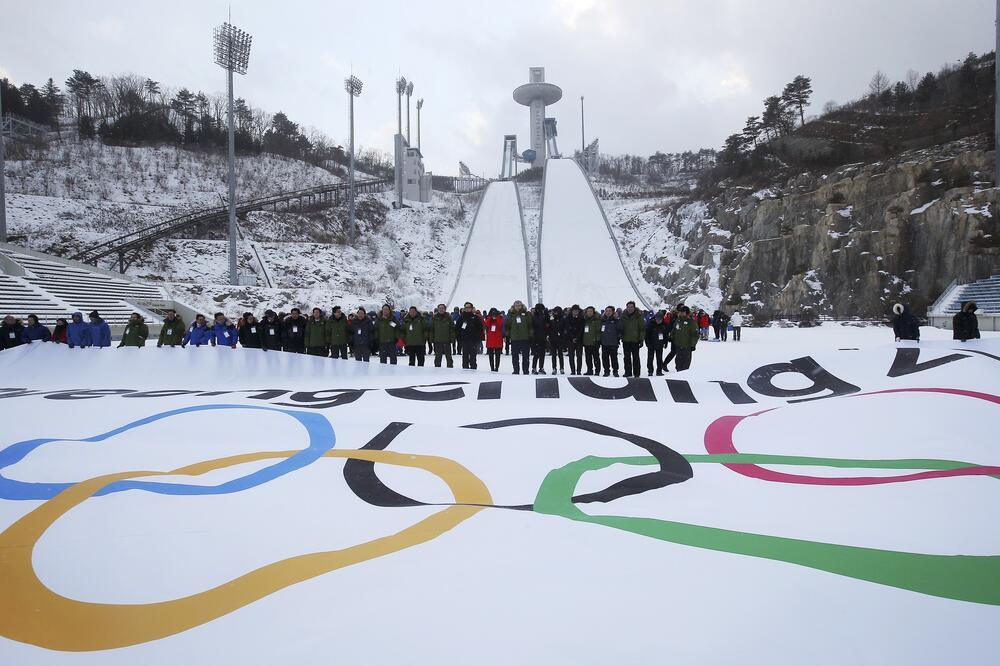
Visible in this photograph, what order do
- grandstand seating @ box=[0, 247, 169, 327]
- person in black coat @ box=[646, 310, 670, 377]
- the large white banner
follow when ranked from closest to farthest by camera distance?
the large white banner → person in black coat @ box=[646, 310, 670, 377] → grandstand seating @ box=[0, 247, 169, 327]

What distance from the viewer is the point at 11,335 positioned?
30.8ft

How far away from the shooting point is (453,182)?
175ft

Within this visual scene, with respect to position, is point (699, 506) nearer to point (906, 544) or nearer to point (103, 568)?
point (906, 544)

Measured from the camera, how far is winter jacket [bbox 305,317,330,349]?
9320 millimetres

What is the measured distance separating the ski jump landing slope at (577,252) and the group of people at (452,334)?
11562mm

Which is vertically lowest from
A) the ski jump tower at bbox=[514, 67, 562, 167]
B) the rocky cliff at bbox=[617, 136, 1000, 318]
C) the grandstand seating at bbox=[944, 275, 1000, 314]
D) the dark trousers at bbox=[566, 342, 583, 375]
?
the dark trousers at bbox=[566, 342, 583, 375]

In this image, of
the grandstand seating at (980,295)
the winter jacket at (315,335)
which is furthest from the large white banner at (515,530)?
the grandstand seating at (980,295)

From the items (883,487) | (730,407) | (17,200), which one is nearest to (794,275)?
(730,407)

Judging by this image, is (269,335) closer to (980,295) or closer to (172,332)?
(172,332)

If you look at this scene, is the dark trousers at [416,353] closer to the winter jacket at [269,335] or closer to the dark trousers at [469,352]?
the dark trousers at [469,352]

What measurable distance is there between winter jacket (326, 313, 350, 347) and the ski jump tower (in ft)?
179

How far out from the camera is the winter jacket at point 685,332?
823 centimetres

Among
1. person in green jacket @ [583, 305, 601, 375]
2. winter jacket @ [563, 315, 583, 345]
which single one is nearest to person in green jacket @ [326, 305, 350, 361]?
winter jacket @ [563, 315, 583, 345]

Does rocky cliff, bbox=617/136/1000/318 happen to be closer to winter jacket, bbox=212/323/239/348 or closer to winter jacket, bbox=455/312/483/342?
winter jacket, bbox=455/312/483/342
